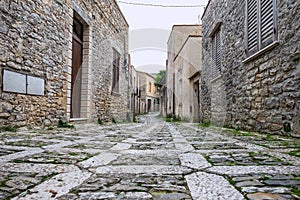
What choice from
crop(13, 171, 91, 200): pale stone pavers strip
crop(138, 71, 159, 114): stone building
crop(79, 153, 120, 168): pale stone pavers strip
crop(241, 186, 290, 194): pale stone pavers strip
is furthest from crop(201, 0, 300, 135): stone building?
crop(138, 71, 159, 114): stone building

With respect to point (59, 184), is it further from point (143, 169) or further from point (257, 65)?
point (257, 65)

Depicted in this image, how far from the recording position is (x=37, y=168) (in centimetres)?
123

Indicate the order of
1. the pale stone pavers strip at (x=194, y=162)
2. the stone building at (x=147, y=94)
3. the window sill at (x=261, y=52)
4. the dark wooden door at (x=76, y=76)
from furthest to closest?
the stone building at (x=147, y=94), the dark wooden door at (x=76, y=76), the window sill at (x=261, y=52), the pale stone pavers strip at (x=194, y=162)

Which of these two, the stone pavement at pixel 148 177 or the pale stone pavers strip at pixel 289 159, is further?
the pale stone pavers strip at pixel 289 159

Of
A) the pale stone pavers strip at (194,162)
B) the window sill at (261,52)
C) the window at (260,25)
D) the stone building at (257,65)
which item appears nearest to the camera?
the pale stone pavers strip at (194,162)

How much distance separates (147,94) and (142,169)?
30726mm

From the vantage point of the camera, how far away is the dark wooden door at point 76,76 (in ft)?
18.0

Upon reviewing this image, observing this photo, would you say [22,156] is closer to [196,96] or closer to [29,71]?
[29,71]

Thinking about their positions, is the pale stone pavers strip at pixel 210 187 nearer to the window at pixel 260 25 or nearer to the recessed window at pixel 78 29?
the window at pixel 260 25

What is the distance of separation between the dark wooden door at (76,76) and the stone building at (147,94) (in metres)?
20.8

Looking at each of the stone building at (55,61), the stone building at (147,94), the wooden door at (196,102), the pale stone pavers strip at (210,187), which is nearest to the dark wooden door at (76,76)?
the stone building at (55,61)

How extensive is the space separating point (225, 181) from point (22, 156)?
1.33 m

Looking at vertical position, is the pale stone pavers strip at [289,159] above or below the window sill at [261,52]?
below

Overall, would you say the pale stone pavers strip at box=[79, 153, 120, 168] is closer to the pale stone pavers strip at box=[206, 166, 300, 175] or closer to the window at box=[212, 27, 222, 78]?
the pale stone pavers strip at box=[206, 166, 300, 175]
